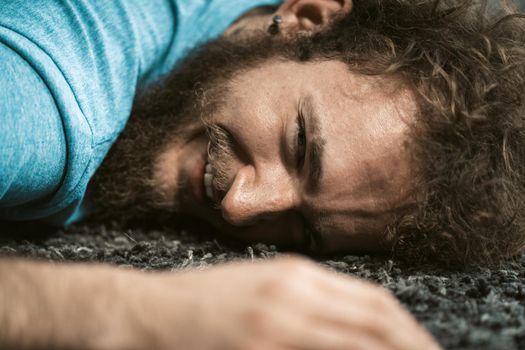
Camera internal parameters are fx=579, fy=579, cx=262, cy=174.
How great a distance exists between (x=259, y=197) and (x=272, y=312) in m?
0.48

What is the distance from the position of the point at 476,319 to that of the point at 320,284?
0.79 ft

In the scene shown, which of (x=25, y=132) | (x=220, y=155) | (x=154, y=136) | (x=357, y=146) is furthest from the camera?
(x=154, y=136)

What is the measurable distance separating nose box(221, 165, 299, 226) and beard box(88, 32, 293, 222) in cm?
21

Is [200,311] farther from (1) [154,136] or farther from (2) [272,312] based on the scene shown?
(1) [154,136]

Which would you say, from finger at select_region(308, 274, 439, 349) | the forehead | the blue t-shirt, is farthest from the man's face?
finger at select_region(308, 274, 439, 349)

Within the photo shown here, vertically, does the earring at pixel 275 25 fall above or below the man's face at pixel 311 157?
above

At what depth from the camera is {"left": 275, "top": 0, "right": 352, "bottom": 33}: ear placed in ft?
3.92

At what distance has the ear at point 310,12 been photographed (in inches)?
47.0

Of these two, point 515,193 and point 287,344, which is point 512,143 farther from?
point 287,344

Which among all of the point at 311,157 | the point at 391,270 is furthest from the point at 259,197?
the point at 391,270

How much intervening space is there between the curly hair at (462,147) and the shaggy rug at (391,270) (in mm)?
50

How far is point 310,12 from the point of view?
1.23 meters

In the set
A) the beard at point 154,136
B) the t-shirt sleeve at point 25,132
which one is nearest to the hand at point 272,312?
the t-shirt sleeve at point 25,132

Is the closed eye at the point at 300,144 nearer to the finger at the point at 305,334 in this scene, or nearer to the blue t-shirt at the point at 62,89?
the blue t-shirt at the point at 62,89
